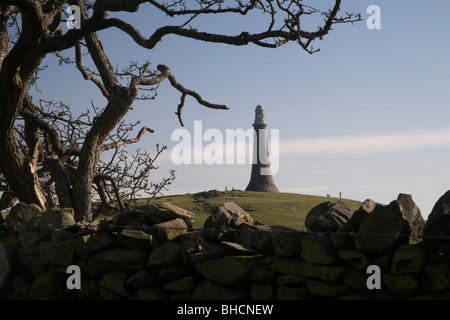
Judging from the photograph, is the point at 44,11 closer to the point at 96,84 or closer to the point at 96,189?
the point at 96,84

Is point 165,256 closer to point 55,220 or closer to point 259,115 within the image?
point 55,220

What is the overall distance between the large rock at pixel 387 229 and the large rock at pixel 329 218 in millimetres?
478

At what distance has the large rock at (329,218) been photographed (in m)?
5.66

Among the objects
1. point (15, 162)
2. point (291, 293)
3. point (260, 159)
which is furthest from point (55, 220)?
point (260, 159)

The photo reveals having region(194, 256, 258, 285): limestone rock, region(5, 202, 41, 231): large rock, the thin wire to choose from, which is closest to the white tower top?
region(5, 202, 41, 231): large rock

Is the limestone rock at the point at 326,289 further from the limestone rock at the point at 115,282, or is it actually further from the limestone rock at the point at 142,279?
the limestone rock at the point at 115,282

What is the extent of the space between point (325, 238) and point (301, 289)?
25.5 inches

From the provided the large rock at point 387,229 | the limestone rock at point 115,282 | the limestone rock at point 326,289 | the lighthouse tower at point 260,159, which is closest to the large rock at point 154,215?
the limestone rock at point 115,282

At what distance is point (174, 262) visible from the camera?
612cm

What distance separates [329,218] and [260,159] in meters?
45.2

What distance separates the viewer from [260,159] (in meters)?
50.8

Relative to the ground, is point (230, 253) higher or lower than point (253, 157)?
lower

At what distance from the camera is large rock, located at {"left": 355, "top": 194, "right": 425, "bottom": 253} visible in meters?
5.11

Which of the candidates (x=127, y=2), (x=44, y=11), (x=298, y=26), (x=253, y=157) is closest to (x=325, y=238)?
(x=298, y=26)
